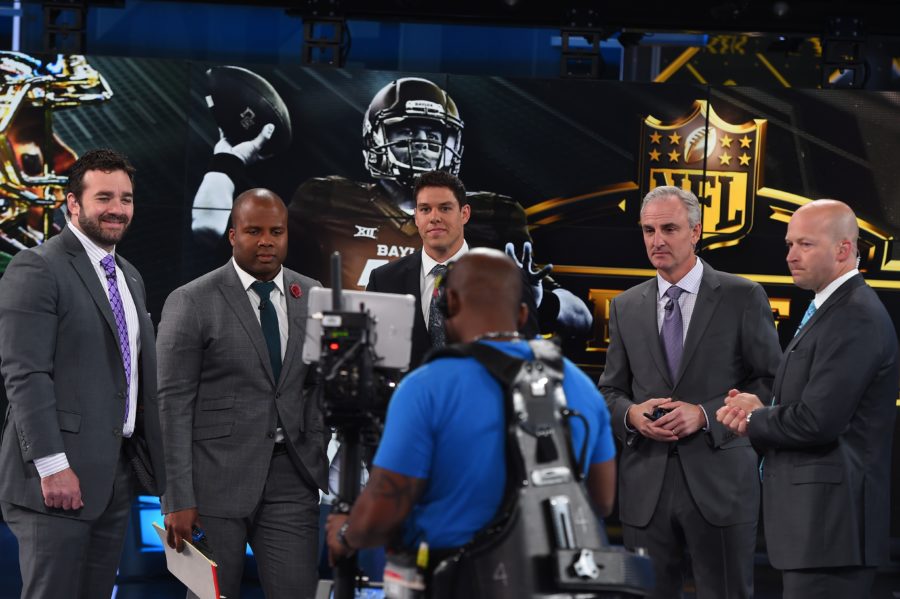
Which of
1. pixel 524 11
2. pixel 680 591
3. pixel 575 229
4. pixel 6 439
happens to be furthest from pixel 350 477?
pixel 524 11

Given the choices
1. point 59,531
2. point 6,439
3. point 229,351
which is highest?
point 229,351

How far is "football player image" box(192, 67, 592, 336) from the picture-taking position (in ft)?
18.8

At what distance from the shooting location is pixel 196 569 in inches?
132

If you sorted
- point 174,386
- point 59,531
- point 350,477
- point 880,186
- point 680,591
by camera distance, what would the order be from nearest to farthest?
point 350,477 → point 59,531 → point 174,386 → point 680,591 → point 880,186

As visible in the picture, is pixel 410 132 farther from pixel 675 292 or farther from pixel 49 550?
pixel 49 550

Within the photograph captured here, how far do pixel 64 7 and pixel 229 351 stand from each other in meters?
3.11

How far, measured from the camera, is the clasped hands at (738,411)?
3648mm

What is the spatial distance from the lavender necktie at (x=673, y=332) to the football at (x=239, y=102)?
2.61m

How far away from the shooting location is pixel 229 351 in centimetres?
369

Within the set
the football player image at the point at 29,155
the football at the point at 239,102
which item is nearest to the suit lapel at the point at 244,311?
the football at the point at 239,102

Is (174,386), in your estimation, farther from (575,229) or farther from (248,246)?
(575,229)

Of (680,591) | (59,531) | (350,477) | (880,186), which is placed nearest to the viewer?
(350,477)

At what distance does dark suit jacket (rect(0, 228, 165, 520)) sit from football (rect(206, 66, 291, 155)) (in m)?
2.24

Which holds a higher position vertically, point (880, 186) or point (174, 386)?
point (880, 186)
